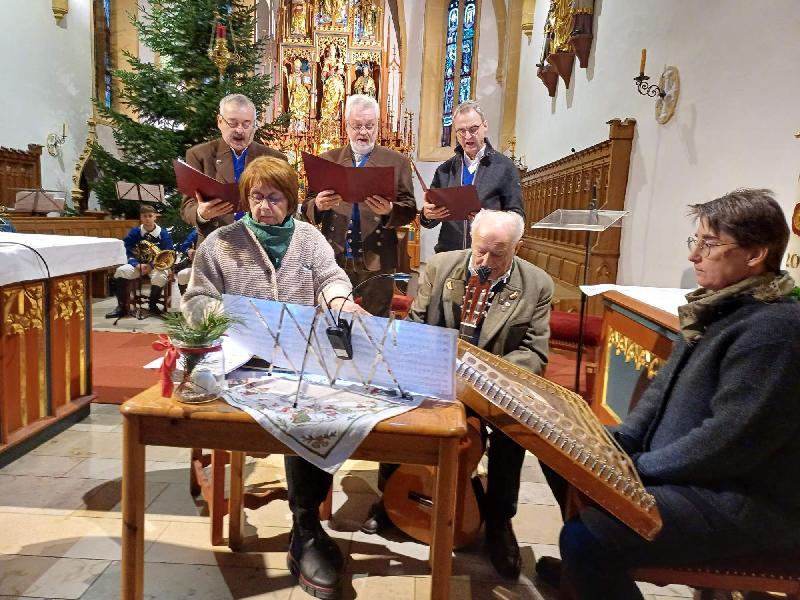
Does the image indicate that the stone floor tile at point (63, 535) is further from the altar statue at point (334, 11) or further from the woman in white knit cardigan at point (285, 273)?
the altar statue at point (334, 11)

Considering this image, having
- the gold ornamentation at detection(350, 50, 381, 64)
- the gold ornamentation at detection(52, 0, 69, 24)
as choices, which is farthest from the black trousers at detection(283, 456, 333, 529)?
the gold ornamentation at detection(350, 50, 381, 64)

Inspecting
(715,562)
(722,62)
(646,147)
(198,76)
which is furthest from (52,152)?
(715,562)

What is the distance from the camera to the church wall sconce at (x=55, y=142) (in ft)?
35.1

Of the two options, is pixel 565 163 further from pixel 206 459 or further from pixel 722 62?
pixel 206 459

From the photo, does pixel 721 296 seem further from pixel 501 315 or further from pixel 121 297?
pixel 121 297

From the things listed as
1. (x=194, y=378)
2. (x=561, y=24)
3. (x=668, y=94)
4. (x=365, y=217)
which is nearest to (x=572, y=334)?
(x=668, y=94)

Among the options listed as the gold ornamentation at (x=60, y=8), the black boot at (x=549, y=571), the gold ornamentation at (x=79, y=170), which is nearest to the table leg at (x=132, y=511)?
the black boot at (x=549, y=571)

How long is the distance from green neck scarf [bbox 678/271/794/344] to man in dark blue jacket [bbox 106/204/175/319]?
6.03 meters

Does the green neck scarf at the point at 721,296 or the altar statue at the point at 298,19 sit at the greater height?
the altar statue at the point at 298,19

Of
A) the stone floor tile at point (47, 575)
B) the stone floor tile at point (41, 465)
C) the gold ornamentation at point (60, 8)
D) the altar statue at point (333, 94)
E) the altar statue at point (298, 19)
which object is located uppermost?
the altar statue at point (298, 19)

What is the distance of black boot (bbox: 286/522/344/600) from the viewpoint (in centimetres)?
189

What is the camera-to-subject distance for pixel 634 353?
2.78 m

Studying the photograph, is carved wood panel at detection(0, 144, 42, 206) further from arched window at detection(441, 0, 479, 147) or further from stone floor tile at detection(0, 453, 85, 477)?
arched window at detection(441, 0, 479, 147)

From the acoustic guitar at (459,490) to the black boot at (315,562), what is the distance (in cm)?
37
